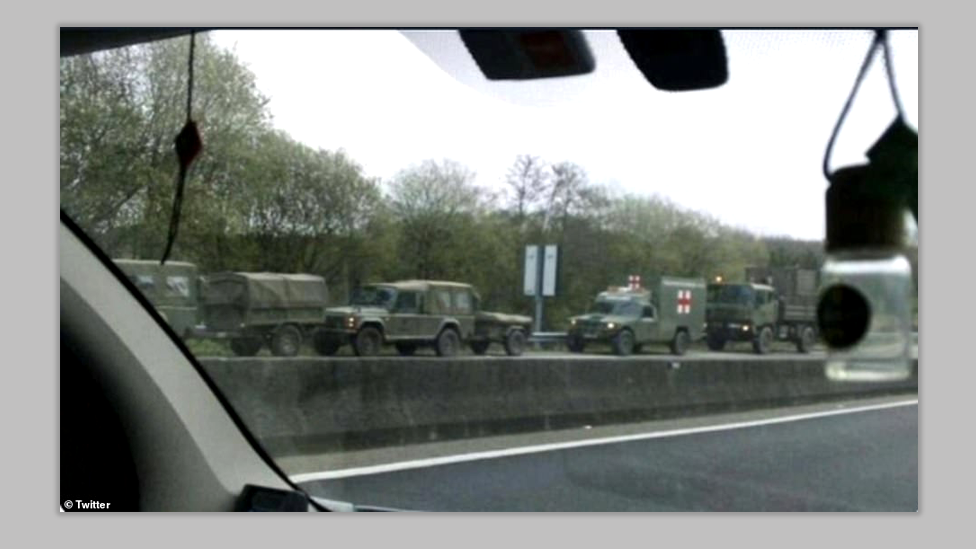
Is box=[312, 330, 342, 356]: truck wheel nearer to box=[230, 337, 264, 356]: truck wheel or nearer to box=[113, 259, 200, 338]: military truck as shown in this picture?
box=[230, 337, 264, 356]: truck wheel

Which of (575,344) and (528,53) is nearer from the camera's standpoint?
(528,53)

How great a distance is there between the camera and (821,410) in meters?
6.05

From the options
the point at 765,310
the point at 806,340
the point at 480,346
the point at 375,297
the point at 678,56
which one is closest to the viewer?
the point at 678,56

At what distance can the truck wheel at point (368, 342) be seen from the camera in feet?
19.7

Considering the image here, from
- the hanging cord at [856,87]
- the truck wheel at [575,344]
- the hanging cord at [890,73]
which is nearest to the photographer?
the hanging cord at [890,73]

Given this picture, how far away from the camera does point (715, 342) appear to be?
599 centimetres

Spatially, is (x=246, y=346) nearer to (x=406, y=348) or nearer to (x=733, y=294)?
(x=406, y=348)

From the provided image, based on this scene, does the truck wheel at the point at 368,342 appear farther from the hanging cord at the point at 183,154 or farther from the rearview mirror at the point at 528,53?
the rearview mirror at the point at 528,53

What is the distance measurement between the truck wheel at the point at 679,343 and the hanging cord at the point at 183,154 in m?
2.19

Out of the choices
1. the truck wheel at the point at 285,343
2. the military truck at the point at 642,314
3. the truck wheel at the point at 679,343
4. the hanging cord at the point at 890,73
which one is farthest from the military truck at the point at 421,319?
the hanging cord at the point at 890,73

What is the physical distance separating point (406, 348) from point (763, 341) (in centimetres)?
155

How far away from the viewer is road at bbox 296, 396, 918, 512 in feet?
19.1

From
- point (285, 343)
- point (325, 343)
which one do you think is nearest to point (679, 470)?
point (325, 343)

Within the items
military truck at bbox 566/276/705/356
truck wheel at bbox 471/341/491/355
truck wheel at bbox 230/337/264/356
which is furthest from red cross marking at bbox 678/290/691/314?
truck wheel at bbox 230/337/264/356
